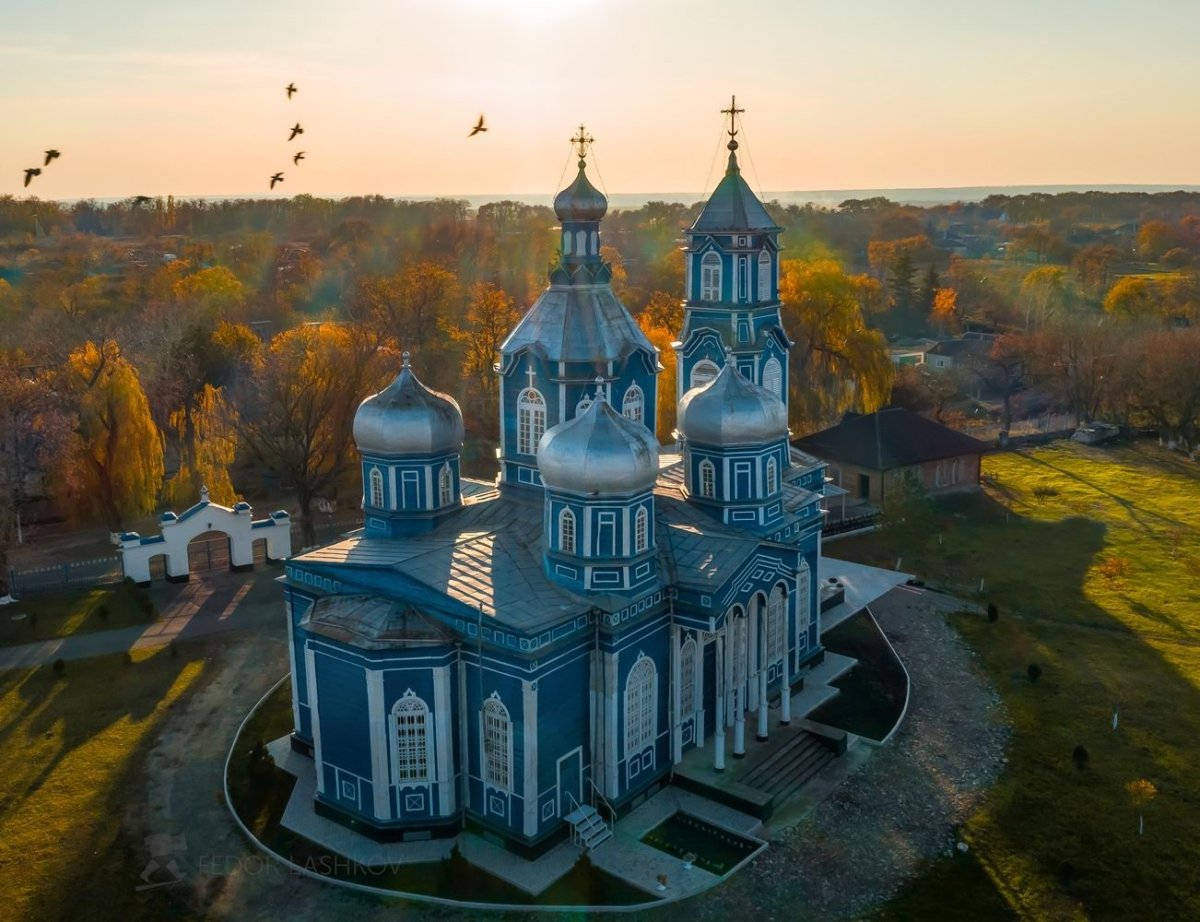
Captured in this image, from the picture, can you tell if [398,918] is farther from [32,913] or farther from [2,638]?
[2,638]

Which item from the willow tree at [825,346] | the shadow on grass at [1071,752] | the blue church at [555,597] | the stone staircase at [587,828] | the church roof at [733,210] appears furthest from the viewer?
the willow tree at [825,346]

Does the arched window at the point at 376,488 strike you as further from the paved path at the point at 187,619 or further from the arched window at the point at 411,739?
the paved path at the point at 187,619

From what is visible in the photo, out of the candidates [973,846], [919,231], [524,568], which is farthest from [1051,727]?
[919,231]

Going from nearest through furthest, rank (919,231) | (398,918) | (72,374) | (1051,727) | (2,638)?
(398,918)
(1051,727)
(2,638)
(72,374)
(919,231)

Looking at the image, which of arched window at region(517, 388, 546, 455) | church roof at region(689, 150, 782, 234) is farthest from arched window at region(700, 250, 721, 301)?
arched window at region(517, 388, 546, 455)

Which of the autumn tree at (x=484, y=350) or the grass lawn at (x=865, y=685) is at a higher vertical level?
the autumn tree at (x=484, y=350)

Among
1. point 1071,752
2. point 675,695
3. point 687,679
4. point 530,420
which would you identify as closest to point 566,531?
point 530,420

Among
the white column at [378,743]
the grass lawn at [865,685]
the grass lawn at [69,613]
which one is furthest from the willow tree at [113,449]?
the grass lawn at [865,685]
